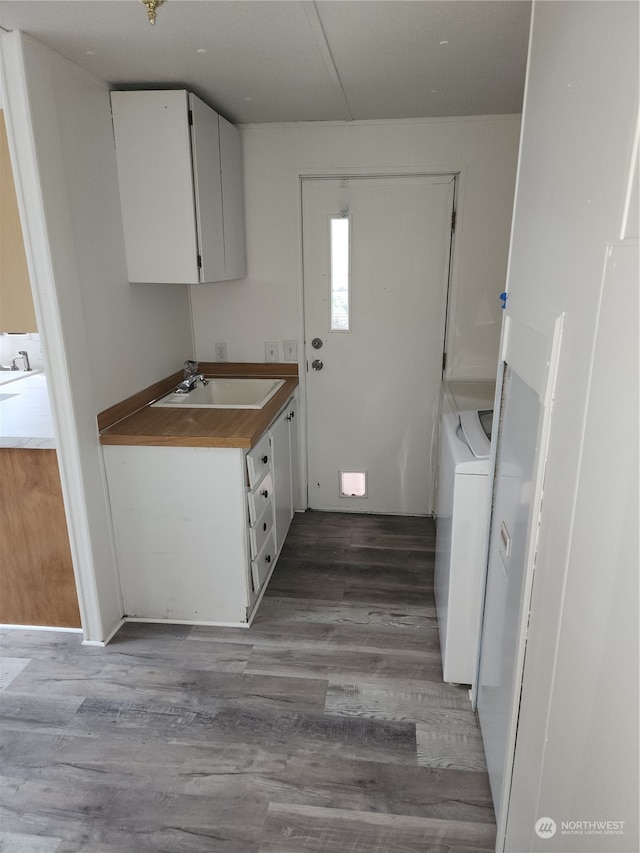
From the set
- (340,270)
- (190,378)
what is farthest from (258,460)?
(340,270)

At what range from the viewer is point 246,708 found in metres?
2.05

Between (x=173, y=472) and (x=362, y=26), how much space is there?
5.83ft

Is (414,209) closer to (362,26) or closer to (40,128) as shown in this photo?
(362,26)

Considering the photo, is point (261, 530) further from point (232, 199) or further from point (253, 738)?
point (232, 199)

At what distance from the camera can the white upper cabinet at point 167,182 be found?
7.79 ft

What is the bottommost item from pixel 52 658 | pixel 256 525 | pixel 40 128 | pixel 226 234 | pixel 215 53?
pixel 52 658

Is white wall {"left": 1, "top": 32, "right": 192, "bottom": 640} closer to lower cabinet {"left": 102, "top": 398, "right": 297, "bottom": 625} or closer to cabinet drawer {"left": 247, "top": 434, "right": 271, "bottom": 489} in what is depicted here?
lower cabinet {"left": 102, "top": 398, "right": 297, "bottom": 625}

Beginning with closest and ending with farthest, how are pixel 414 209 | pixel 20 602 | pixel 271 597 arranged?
pixel 20 602 < pixel 271 597 < pixel 414 209

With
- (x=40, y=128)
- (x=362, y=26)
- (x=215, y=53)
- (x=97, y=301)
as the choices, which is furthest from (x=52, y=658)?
(x=362, y=26)

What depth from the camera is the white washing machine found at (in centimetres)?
193

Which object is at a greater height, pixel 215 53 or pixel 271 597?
pixel 215 53

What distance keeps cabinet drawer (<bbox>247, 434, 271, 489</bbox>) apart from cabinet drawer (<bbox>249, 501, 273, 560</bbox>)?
0.69 ft

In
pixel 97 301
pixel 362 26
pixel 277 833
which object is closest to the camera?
pixel 277 833

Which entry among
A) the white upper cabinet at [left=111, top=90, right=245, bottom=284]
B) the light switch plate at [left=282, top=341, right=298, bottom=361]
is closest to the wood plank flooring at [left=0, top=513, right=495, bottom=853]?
the light switch plate at [left=282, top=341, right=298, bottom=361]
